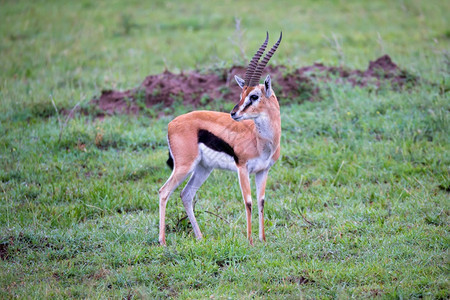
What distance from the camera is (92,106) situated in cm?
885

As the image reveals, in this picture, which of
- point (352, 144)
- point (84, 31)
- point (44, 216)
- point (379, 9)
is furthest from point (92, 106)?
point (379, 9)

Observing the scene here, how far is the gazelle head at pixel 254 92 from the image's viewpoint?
16.5 ft

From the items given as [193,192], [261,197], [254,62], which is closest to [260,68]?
[254,62]

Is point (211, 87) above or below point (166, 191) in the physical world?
above

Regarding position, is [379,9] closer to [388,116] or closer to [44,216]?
[388,116]

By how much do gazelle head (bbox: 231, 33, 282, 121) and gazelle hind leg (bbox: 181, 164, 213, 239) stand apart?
901 mm

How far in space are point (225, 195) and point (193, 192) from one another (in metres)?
0.92

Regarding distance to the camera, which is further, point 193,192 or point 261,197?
point 193,192

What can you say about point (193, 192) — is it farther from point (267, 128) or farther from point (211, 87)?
point (211, 87)

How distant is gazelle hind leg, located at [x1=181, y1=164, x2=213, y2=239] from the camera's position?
17.8 ft

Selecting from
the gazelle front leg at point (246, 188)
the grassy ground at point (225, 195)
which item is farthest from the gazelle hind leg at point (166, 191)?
the gazelle front leg at point (246, 188)

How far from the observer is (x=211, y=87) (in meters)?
8.97

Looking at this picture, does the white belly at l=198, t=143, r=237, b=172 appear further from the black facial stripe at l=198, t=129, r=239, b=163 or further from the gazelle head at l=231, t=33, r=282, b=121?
the gazelle head at l=231, t=33, r=282, b=121

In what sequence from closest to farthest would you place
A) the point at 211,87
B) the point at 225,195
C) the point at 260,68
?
the point at 260,68, the point at 225,195, the point at 211,87
